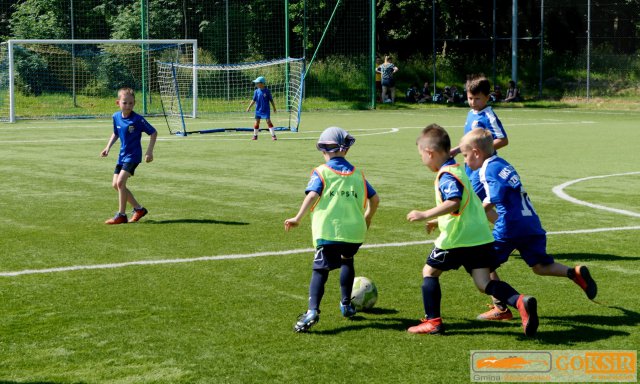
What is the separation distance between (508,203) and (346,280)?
4.42ft

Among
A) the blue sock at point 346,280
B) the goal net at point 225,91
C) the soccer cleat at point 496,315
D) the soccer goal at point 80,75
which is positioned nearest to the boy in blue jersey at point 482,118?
the soccer cleat at point 496,315

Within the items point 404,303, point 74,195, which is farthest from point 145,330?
point 74,195

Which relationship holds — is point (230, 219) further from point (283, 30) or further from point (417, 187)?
point (283, 30)

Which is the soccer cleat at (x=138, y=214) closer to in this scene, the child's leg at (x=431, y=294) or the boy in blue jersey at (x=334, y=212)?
the boy in blue jersey at (x=334, y=212)

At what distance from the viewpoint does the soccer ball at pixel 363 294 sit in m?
7.33

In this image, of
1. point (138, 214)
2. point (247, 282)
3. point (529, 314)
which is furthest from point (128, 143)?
point (529, 314)

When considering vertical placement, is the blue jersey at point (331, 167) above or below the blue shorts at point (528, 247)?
above

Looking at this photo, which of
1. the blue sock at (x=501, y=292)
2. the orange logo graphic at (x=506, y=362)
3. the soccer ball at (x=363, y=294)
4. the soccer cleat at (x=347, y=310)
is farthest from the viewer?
the soccer ball at (x=363, y=294)

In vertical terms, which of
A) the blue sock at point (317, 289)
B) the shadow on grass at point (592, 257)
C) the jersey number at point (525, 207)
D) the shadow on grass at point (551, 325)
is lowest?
the shadow on grass at point (551, 325)

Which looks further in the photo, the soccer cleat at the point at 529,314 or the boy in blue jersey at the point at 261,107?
the boy in blue jersey at the point at 261,107

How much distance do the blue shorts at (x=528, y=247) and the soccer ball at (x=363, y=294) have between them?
974 millimetres

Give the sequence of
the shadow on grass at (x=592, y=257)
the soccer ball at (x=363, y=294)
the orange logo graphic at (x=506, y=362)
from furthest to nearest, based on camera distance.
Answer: the shadow on grass at (x=592, y=257), the soccer ball at (x=363, y=294), the orange logo graphic at (x=506, y=362)

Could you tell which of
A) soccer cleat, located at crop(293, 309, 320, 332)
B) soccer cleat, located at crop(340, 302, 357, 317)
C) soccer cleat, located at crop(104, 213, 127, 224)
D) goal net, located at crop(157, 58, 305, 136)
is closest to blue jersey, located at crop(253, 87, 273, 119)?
goal net, located at crop(157, 58, 305, 136)

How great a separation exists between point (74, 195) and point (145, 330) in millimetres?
7949
